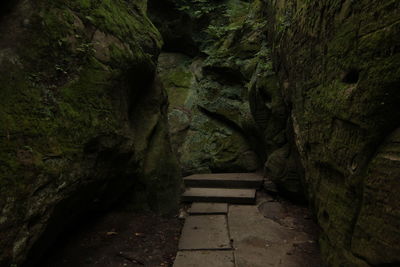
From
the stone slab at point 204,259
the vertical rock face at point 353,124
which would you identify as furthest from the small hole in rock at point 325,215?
the stone slab at point 204,259

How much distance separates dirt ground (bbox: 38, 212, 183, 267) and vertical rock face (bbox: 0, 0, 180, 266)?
439mm

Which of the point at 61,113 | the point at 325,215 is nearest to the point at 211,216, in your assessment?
the point at 325,215

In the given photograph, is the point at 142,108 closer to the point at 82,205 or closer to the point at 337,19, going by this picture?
the point at 82,205

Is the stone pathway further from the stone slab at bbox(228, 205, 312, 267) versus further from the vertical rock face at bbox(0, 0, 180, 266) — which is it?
the vertical rock face at bbox(0, 0, 180, 266)

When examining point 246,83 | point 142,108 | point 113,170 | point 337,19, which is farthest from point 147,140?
point 246,83

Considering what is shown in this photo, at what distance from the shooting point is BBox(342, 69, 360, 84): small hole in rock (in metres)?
2.57

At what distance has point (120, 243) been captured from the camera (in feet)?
14.0

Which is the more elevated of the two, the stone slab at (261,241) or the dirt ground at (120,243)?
the stone slab at (261,241)

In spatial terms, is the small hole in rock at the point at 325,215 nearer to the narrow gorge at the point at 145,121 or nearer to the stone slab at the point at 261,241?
the narrow gorge at the point at 145,121

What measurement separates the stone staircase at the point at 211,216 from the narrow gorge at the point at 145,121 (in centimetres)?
56

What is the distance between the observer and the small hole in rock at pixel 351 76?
8.45 feet

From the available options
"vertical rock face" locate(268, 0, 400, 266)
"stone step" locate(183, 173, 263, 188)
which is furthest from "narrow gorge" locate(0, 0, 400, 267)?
"stone step" locate(183, 173, 263, 188)

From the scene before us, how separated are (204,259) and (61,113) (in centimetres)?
263

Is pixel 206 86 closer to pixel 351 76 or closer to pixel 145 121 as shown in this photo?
pixel 145 121
